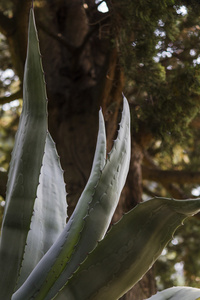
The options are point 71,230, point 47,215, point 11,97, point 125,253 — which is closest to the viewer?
point 125,253

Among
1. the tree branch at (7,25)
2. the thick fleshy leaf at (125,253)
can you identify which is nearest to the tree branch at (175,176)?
the tree branch at (7,25)

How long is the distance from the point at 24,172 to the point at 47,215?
1.05 ft

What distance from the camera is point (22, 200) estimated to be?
125cm

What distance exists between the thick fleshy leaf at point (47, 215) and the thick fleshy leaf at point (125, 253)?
0.93ft

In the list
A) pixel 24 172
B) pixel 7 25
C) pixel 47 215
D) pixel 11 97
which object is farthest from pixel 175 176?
pixel 24 172

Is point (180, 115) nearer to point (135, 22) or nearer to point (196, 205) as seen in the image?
point (135, 22)

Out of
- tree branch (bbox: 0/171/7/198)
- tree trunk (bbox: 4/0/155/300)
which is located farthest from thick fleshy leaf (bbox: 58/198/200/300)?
tree trunk (bbox: 4/0/155/300)

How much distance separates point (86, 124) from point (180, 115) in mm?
599

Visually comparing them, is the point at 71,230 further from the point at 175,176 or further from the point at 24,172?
the point at 175,176

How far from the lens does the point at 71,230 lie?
1.36 m

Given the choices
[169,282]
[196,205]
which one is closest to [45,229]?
[196,205]

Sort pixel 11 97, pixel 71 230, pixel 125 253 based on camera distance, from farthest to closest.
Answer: pixel 11 97
pixel 71 230
pixel 125 253

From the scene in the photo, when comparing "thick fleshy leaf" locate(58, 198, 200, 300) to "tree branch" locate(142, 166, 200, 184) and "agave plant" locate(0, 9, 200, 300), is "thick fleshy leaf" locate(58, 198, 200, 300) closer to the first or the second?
"agave plant" locate(0, 9, 200, 300)

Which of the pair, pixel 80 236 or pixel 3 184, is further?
pixel 3 184
